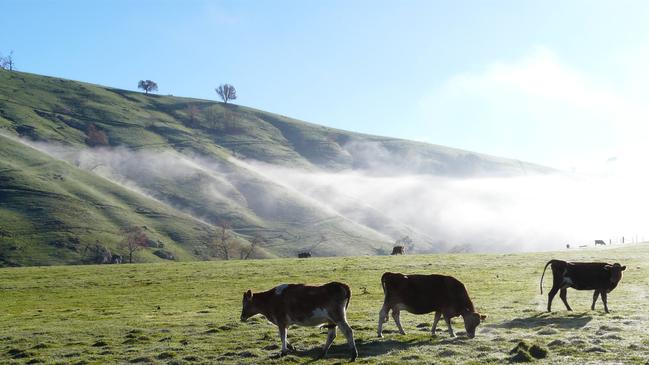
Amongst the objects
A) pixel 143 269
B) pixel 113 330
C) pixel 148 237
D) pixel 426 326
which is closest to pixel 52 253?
pixel 148 237

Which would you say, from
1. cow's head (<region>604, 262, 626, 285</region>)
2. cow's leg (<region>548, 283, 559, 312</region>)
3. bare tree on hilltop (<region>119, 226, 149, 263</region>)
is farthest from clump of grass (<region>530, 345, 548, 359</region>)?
bare tree on hilltop (<region>119, 226, 149, 263</region>)

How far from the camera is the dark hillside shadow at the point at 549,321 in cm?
2252

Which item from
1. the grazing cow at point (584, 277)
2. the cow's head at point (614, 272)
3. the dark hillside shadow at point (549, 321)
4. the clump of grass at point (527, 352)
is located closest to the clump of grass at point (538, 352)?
the clump of grass at point (527, 352)

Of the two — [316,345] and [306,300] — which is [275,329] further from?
[306,300]

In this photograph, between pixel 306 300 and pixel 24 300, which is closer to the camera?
pixel 306 300

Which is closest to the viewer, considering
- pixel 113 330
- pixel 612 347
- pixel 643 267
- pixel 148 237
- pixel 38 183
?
pixel 612 347

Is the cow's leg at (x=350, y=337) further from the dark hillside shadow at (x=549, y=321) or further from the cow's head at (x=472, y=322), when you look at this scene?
the dark hillside shadow at (x=549, y=321)

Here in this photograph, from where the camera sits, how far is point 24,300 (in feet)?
135

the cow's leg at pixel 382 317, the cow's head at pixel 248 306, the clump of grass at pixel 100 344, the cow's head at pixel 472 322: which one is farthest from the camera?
the clump of grass at pixel 100 344

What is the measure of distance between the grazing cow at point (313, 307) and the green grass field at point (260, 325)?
3.02ft

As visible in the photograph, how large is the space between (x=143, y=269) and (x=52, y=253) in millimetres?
86343

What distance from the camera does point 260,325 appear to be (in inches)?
980

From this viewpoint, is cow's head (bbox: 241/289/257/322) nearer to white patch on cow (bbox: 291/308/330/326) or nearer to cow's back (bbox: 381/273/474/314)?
white patch on cow (bbox: 291/308/330/326)

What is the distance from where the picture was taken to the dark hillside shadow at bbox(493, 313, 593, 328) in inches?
886
